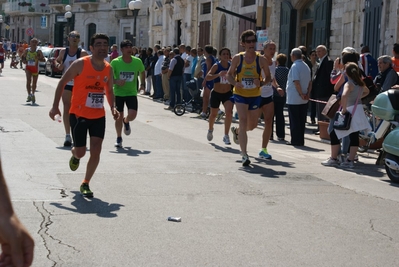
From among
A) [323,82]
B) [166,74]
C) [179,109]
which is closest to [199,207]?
[323,82]

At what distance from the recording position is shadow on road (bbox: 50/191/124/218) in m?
7.32

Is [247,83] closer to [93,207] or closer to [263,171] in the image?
[263,171]

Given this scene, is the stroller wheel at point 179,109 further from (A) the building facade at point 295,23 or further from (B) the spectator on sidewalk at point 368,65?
(B) the spectator on sidewalk at point 368,65

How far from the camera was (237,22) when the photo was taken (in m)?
33.3

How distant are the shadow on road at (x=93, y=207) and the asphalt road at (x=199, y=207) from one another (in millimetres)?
10

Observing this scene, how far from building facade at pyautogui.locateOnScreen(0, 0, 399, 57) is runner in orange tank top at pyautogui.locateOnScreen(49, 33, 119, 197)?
11.9 m

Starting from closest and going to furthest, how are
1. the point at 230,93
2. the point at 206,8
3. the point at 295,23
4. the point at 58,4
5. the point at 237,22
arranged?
the point at 230,93
the point at 295,23
the point at 237,22
the point at 206,8
the point at 58,4

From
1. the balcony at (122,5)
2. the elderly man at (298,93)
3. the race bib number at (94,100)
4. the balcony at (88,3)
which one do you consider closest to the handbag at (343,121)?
the elderly man at (298,93)

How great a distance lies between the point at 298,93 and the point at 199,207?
6968 mm

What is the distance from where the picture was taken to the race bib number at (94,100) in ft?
27.8

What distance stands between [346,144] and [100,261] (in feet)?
22.7

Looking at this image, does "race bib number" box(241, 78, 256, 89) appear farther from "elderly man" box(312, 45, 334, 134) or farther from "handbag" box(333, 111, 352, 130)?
"elderly man" box(312, 45, 334, 134)

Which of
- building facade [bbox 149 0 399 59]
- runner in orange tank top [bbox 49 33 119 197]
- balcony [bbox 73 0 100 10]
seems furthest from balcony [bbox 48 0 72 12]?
runner in orange tank top [bbox 49 33 119 197]

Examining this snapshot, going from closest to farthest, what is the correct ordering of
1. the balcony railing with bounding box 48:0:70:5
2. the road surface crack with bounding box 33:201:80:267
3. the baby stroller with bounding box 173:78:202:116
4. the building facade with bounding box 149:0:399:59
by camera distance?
the road surface crack with bounding box 33:201:80:267 < the building facade with bounding box 149:0:399:59 < the baby stroller with bounding box 173:78:202:116 < the balcony railing with bounding box 48:0:70:5
